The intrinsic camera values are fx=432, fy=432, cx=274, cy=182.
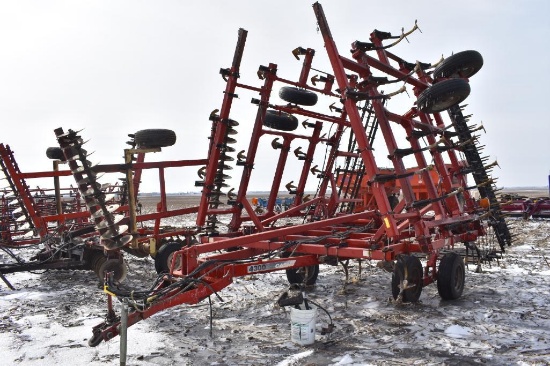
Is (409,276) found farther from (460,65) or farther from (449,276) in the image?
(460,65)

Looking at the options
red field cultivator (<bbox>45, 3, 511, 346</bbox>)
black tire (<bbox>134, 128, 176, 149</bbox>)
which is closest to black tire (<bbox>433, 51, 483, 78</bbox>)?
red field cultivator (<bbox>45, 3, 511, 346</bbox>)

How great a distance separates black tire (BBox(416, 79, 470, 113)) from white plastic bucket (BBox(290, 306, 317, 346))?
289 cm

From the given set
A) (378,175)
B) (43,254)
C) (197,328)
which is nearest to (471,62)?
(378,175)

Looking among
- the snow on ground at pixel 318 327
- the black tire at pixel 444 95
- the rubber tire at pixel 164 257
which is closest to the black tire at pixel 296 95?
the black tire at pixel 444 95

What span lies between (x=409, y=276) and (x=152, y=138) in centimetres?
403

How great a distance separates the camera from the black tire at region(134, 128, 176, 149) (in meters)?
6.29

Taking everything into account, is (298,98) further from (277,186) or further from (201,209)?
(201,209)

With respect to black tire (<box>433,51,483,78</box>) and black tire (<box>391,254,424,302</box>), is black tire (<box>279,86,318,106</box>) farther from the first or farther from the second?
black tire (<box>391,254,424,302</box>)

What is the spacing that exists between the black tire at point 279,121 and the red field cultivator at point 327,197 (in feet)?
0.07

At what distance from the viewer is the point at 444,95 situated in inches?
203

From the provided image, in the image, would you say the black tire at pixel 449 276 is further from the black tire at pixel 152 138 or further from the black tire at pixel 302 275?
the black tire at pixel 152 138

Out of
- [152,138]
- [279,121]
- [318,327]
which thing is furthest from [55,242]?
[318,327]

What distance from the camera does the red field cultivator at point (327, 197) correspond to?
4809 millimetres

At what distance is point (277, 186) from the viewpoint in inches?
336
